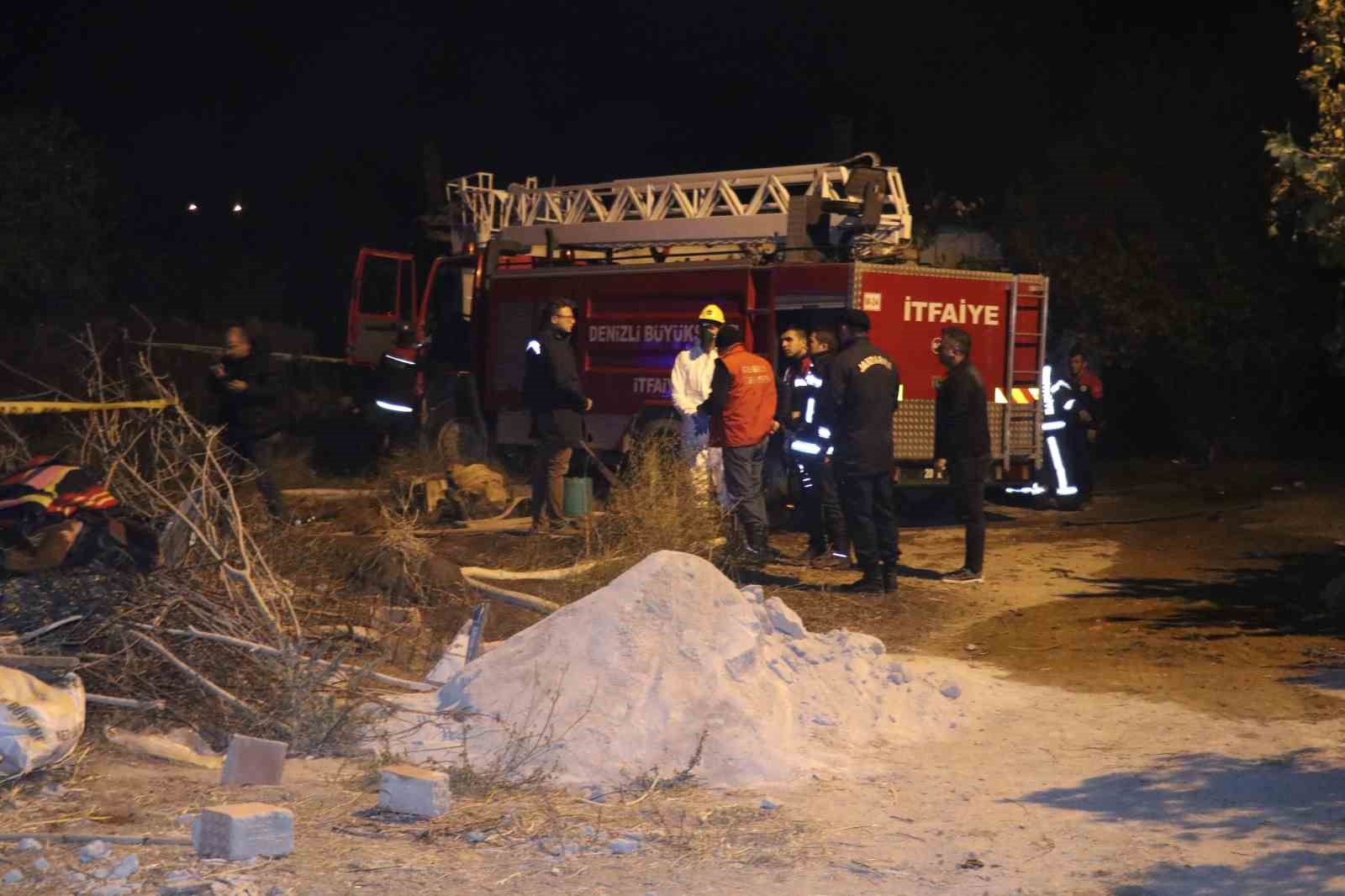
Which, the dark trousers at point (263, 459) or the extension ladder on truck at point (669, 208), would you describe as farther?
the extension ladder on truck at point (669, 208)

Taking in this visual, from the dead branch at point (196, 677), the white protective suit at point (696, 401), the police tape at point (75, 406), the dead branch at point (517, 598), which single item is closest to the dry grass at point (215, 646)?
the dead branch at point (196, 677)

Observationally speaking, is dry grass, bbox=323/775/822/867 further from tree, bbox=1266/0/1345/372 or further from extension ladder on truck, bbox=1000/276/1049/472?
extension ladder on truck, bbox=1000/276/1049/472

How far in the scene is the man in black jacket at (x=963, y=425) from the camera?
10656mm

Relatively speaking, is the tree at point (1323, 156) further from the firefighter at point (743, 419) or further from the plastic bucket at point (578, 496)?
the plastic bucket at point (578, 496)

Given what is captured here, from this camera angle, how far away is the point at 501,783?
19.3 feet

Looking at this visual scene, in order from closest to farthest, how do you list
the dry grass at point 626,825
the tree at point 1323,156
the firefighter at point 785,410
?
the dry grass at point 626,825 < the tree at point 1323,156 < the firefighter at point 785,410

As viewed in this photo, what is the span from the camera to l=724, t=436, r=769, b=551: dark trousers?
11375mm

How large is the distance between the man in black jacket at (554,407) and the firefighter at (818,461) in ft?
5.72

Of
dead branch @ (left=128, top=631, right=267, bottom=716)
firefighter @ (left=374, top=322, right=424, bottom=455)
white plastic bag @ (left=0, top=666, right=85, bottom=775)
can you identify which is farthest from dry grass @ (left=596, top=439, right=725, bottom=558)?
firefighter @ (left=374, top=322, right=424, bottom=455)

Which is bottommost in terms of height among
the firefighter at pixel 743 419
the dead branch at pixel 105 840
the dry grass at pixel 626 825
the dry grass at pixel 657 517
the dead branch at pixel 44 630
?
the dry grass at pixel 626 825

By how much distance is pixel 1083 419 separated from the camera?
607 inches

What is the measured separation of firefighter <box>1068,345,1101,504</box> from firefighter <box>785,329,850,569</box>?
14.1 feet

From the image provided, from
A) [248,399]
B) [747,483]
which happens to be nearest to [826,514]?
[747,483]

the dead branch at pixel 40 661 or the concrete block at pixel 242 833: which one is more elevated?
the dead branch at pixel 40 661
